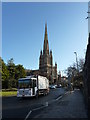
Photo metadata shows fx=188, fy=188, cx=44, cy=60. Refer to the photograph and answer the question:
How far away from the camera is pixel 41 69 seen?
138m

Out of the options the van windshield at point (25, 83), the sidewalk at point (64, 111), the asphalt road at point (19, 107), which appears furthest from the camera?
the van windshield at point (25, 83)

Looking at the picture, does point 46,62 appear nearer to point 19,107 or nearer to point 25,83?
point 25,83

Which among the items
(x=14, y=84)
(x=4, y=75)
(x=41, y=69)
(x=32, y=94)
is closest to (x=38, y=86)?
Answer: (x=32, y=94)

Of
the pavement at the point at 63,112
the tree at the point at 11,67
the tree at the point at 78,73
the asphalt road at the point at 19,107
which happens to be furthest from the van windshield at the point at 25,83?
the tree at the point at 11,67

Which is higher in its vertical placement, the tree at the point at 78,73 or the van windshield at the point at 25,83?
the tree at the point at 78,73

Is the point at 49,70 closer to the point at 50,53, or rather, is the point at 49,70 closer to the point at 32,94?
the point at 50,53

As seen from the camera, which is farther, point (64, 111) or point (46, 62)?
point (46, 62)

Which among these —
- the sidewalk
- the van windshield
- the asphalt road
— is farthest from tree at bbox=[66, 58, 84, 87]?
the sidewalk

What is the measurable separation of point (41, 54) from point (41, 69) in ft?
38.0

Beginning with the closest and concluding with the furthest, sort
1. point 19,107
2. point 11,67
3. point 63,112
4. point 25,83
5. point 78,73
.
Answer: point 63,112 → point 19,107 → point 25,83 → point 78,73 → point 11,67

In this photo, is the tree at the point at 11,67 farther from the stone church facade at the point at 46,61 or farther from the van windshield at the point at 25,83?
the stone church facade at the point at 46,61

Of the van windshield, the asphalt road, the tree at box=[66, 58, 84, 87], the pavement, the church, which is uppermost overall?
the church

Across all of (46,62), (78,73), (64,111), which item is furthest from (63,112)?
(46,62)

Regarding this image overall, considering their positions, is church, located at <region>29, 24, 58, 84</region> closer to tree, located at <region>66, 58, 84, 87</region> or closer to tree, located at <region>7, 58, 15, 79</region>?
tree, located at <region>7, 58, 15, 79</region>
